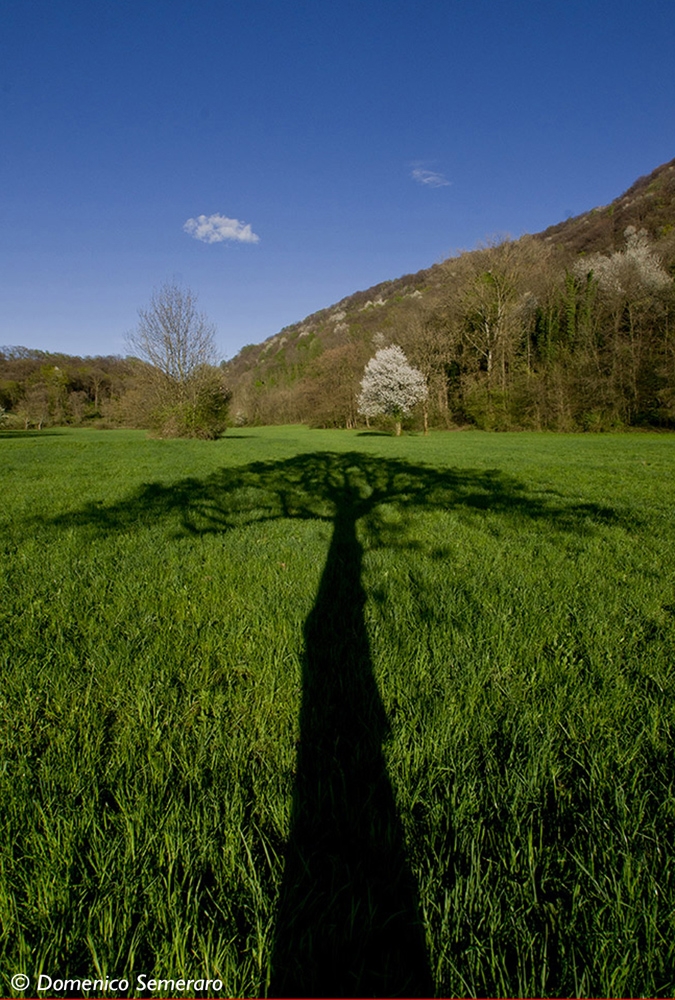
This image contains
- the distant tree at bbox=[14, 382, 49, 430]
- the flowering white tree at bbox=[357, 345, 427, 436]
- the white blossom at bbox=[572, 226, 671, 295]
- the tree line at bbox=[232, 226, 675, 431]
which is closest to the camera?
the tree line at bbox=[232, 226, 675, 431]

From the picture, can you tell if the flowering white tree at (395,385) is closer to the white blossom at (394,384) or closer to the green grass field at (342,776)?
the white blossom at (394,384)

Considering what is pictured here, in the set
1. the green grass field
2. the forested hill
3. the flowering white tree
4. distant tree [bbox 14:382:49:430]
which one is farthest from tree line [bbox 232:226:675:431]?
distant tree [bbox 14:382:49:430]

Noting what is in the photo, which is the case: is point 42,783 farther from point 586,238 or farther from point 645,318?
point 586,238

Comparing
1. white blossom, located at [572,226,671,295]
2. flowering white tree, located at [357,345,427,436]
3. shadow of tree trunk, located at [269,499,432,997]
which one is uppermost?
white blossom, located at [572,226,671,295]

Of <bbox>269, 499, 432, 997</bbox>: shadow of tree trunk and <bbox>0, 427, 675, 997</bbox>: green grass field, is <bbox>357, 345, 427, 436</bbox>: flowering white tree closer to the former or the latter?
<bbox>0, 427, 675, 997</bbox>: green grass field

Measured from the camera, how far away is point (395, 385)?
147 ft

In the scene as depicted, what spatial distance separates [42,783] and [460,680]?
1977mm

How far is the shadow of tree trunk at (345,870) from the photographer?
1.12m

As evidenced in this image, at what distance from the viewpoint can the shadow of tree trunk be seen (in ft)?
3.67

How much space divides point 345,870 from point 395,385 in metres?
45.9

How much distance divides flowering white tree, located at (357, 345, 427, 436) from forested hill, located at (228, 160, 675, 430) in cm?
375

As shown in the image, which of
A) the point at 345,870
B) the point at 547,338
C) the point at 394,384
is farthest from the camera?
the point at 547,338

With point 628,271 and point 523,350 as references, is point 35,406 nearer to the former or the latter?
point 523,350

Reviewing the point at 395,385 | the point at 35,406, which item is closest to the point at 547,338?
the point at 395,385
